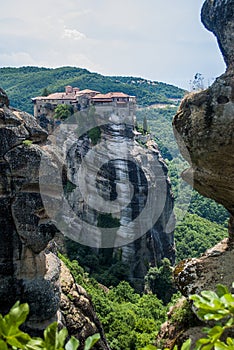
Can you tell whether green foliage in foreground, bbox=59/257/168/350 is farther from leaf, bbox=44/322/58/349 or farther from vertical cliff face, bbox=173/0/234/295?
leaf, bbox=44/322/58/349

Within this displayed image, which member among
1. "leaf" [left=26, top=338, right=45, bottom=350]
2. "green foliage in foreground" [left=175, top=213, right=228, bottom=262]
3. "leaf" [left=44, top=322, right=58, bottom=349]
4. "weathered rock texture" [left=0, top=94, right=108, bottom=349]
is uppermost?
"leaf" [left=44, top=322, right=58, bottom=349]

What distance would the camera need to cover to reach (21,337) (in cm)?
A: 225

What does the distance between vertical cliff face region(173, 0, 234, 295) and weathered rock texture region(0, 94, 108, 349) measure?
3268 millimetres

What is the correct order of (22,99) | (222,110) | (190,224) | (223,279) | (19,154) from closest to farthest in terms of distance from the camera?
(222,110) → (223,279) → (19,154) → (190,224) → (22,99)

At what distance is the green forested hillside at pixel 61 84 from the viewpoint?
82.7 metres

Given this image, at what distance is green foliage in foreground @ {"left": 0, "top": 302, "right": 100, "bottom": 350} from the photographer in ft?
7.05

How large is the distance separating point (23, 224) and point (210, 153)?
4.52m

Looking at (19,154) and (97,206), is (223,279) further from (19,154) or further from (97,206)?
(97,206)

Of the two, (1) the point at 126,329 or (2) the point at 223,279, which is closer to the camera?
(2) the point at 223,279

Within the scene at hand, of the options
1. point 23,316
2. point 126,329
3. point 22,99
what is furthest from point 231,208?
point 22,99

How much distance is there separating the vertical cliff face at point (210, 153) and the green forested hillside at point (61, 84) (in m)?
71.2

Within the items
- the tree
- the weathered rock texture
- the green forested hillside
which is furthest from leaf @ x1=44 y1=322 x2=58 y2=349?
the green forested hillside

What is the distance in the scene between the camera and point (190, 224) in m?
49.9

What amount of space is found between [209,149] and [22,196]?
14.2 ft
